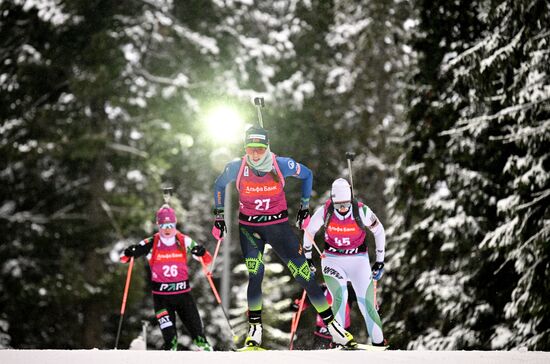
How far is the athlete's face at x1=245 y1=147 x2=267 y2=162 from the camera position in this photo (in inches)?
334

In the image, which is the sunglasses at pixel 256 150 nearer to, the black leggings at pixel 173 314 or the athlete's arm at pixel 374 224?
the athlete's arm at pixel 374 224

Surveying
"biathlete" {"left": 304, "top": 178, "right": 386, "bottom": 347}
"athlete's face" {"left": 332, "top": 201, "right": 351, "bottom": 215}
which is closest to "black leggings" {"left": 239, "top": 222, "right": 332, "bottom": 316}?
"biathlete" {"left": 304, "top": 178, "right": 386, "bottom": 347}

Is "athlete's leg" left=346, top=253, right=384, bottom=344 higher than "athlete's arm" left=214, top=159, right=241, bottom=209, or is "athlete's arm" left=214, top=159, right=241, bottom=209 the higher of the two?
"athlete's arm" left=214, top=159, right=241, bottom=209

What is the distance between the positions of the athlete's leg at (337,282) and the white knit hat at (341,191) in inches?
27.2

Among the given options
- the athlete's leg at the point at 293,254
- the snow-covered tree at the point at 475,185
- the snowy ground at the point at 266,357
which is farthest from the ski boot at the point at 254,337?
the snow-covered tree at the point at 475,185

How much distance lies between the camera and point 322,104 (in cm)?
3216

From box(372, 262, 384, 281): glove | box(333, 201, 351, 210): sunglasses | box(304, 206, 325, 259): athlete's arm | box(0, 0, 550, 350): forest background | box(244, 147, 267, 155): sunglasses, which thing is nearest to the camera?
box(244, 147, 267, 155): sunglasses

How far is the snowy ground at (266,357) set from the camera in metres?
6.89

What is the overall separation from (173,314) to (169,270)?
57cm

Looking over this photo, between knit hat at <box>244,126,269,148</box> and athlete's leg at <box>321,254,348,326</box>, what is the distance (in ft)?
6.54

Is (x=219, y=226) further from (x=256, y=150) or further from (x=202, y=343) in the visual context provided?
(x=202, y=343)

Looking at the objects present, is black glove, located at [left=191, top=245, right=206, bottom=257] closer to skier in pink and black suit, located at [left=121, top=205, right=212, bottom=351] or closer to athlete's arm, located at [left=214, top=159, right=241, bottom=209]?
skier in pink and black suit, located at [left=121, top=205, right=212, bottom=351]

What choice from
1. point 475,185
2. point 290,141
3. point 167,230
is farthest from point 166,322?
point 290,141

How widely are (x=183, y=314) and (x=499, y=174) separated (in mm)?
7742
